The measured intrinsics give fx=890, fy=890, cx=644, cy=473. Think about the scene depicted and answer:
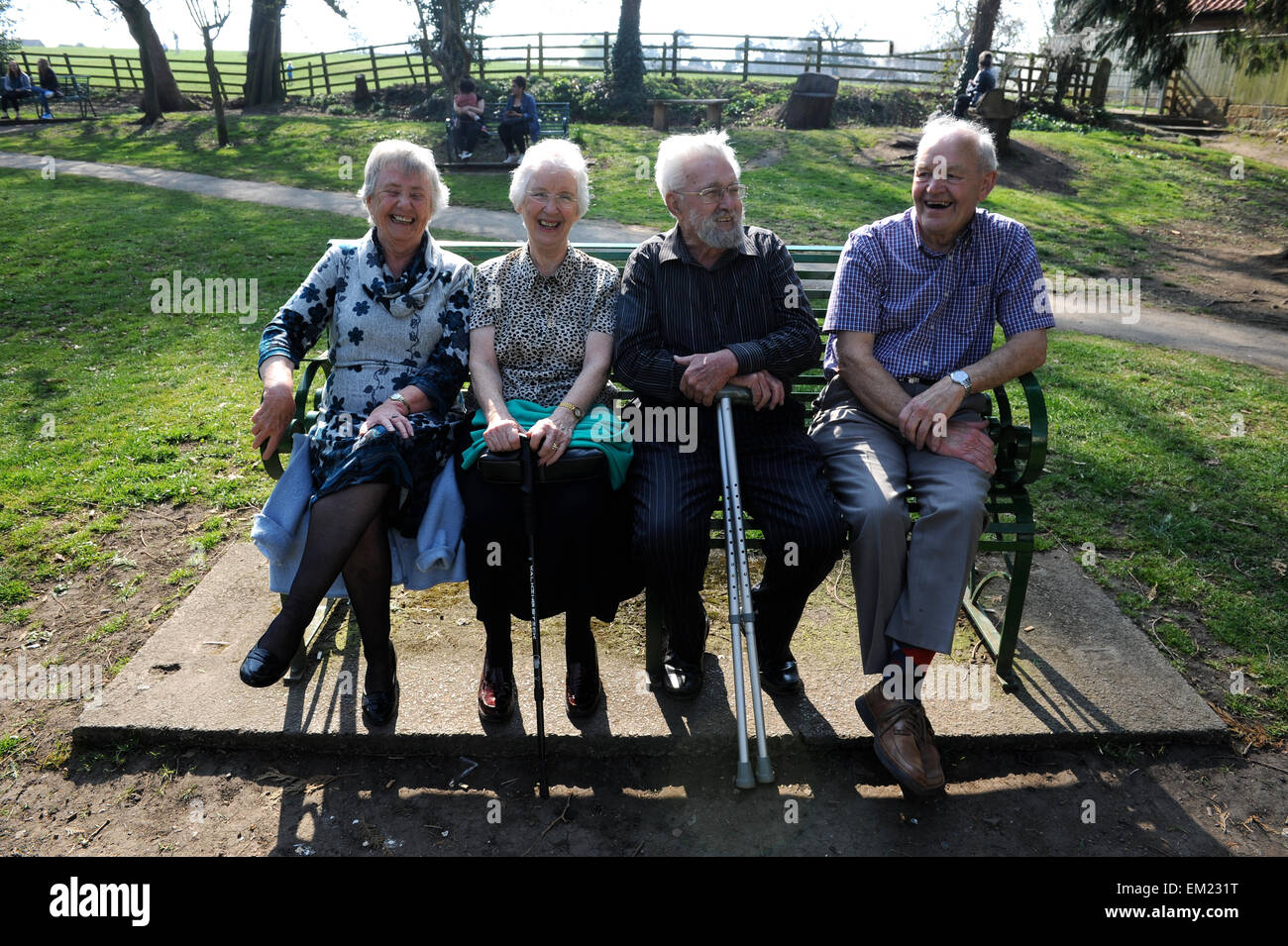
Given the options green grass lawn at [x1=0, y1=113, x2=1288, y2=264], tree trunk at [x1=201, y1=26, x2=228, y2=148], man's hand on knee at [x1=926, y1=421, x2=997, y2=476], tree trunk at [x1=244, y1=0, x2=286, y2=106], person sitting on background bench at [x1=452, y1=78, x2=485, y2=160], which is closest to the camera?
man's hand on knee at [x1=926, y1=421, x2=997, y2=476]

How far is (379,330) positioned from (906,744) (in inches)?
85.0

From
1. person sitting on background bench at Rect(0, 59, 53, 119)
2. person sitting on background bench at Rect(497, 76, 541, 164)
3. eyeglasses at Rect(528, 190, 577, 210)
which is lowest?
eyeglasses at Rect(528, 190, 577, 210)

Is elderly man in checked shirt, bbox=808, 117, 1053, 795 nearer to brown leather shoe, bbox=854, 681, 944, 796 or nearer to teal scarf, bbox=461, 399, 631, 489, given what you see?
brown leather shoe, bbox=854, 681, 944, 796

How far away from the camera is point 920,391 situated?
3.08m

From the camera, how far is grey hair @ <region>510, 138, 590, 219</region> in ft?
9.73

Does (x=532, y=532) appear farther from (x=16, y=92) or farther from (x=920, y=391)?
(x=16, y=92)

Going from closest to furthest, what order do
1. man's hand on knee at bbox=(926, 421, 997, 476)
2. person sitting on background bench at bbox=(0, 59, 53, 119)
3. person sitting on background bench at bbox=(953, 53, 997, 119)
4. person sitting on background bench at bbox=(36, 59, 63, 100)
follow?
man's hand on knee at bbox=(926, 421, 997, 476)
person sitting on background bench at bbox=(953, 53, 997, 119)
person sitting on background bench at bbox=(0, 59, 53, 119)
person sitting on background bench at bbox=(36, 59, 63, 100)

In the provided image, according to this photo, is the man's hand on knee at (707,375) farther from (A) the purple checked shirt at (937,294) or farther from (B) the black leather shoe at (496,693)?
(B) the black leather shoe at (496,693)

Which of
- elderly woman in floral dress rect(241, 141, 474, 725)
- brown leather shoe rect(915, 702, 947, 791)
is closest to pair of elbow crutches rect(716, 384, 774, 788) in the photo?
brown leather shoe rect(915, 702, 947, 791)

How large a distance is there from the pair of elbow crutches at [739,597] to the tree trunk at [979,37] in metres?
17.0

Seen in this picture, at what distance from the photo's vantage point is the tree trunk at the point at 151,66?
1845 cm

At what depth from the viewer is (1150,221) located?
1139 cm

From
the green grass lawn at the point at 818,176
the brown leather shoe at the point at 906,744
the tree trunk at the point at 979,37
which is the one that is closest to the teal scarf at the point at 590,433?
the brown leather shoe at the point at 906,744

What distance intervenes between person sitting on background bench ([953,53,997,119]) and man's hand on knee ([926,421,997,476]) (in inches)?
570
